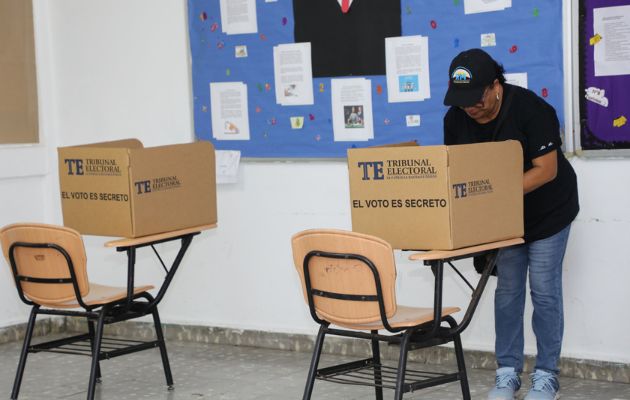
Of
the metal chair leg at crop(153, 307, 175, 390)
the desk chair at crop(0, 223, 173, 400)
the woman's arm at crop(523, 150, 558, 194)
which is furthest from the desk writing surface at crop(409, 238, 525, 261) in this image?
the metal chair leg at crop(153, 307, 175, 390)

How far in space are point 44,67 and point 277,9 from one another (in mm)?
1626

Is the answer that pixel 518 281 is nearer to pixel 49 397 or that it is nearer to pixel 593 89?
pixel 593 89

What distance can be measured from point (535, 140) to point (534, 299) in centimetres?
65

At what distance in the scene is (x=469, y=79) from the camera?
3.64 metres

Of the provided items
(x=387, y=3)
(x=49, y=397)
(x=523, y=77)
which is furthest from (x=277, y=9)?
(x=49, y=397)

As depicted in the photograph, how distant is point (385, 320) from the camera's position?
3.29 m

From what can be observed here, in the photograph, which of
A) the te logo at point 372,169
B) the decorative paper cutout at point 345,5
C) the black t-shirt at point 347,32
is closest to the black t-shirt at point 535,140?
the te logo at point 372,169

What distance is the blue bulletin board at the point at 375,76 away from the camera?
433cm

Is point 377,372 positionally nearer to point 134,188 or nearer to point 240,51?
point 134,188

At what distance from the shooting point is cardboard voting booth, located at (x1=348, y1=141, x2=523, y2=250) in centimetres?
331

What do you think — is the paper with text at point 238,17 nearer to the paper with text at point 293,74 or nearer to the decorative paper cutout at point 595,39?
the paper with text at point 293,74

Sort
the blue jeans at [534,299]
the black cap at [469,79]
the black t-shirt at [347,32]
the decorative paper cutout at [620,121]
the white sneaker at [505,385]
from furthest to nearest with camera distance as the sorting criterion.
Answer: the black t-shirt at [347,32] → the decorative paper cutout at [620,121] → the white sneaker at [505,385] → the blue jeans at [534,299] → the black cap at [469,79]

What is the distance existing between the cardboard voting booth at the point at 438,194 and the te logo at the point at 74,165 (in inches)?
52.5

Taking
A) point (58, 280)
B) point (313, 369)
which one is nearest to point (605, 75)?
point (313, 369)
